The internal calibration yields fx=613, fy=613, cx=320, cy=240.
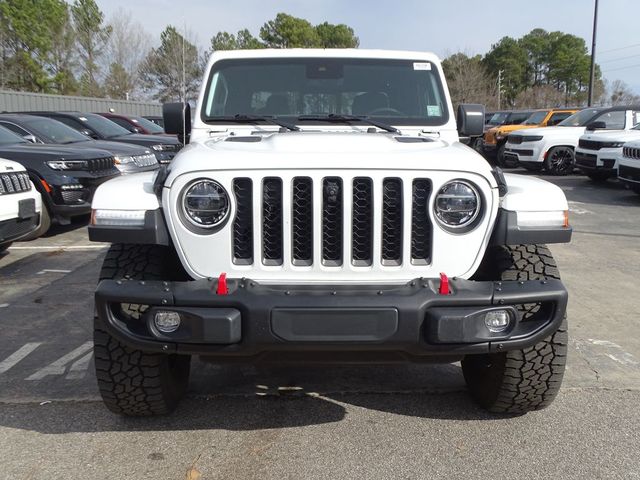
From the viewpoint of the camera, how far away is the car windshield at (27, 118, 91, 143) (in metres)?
9.67

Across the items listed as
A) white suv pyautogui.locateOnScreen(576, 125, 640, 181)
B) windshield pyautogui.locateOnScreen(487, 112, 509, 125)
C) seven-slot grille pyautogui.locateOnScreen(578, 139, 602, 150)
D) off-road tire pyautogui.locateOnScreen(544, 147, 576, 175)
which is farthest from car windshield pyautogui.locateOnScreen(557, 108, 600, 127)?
windshield pyautogui.locateOnScreen(487, 112, 509, 125)

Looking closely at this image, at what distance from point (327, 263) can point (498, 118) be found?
23221 millimetres

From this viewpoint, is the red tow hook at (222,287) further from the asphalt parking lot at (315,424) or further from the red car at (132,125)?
the red car at (132,125)

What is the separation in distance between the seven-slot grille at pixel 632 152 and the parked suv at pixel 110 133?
816 centimetres

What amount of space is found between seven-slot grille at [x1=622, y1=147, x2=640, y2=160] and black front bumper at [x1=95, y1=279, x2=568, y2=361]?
30.9 ft

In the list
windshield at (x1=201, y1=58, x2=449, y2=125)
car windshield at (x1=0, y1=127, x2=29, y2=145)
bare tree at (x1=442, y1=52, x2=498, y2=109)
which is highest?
bare tree at (x1=442, y1=52, x2=498, y2=109)

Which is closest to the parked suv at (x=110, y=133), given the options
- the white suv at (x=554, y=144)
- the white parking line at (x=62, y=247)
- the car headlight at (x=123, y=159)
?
the car headlight at (x=123, y=159)

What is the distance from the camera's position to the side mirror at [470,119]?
13.6ft

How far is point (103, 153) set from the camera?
8703 millimetres

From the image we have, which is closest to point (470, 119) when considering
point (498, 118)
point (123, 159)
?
point (123, 159)

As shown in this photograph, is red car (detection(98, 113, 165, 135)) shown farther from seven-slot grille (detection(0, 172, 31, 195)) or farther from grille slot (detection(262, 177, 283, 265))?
grille slot (detection(262, 177, 283, 265))

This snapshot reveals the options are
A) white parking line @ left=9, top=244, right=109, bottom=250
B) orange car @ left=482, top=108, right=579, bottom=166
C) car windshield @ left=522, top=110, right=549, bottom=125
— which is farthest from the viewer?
car windshield @ left=522, top=110, right=549, bottom=125

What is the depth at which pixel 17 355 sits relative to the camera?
4.12 meters

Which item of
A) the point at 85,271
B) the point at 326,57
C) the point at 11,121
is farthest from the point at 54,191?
the point at 326,57
